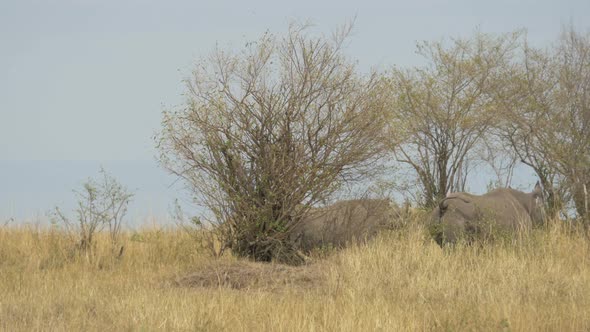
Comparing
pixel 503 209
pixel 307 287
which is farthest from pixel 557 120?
pixel 307 287

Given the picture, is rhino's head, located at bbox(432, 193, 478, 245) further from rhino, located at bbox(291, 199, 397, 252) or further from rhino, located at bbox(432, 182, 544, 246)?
rhino, located at bbox(291, 199, 397, 252)

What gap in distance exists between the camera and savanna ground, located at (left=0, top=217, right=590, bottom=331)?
7652 mm

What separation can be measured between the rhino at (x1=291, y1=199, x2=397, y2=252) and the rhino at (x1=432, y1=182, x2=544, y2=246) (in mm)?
1069

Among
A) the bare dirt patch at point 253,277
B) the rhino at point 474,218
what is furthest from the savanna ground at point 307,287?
the rhino at point 474,218

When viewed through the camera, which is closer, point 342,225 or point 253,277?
point 253,277

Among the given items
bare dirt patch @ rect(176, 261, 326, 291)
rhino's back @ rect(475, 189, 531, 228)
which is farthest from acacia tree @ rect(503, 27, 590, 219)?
bare dirt patch @ rect(176, 261, 326, 291)

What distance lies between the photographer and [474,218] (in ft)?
43.5

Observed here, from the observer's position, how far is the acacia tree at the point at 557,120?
16422 millimetres

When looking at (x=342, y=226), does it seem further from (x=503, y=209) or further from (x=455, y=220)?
(x=503, y=209)

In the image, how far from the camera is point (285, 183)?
1219 cm

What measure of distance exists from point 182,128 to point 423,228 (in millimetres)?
4495

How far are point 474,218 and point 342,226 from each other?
7.26ft

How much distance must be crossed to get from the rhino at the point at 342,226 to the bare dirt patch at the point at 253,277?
5.79 ft

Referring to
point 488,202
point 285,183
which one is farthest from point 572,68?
point 285,183
